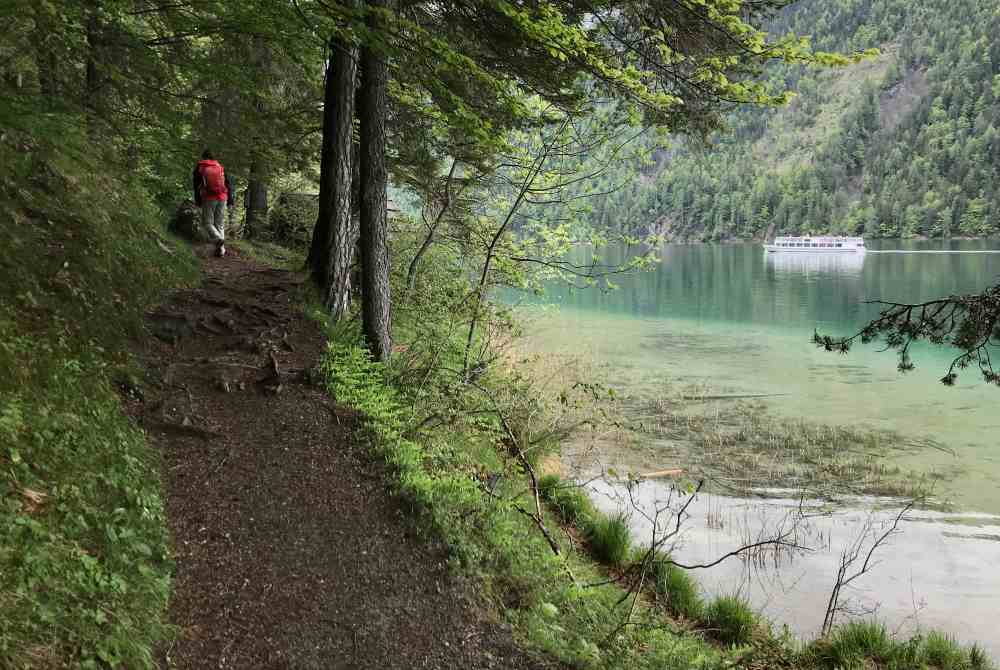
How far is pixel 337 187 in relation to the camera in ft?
29.1

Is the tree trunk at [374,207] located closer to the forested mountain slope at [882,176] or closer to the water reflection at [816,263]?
the water reflection at [816,263]

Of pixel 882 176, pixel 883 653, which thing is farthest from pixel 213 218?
pixel 882 176

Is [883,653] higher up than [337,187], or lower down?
lower down

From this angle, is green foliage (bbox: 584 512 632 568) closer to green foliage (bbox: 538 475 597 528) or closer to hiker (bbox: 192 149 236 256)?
green foliage (bbox: 538 475 597 528)

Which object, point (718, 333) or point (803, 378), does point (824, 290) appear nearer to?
point (718, 333)

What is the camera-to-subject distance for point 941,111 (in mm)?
145500

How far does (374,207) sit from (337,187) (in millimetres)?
1335

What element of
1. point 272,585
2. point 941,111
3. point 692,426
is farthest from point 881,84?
point 272,585

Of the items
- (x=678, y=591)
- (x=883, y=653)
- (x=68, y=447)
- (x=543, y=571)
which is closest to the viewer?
(x=68, y=447)

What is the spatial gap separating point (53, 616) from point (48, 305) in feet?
10.6

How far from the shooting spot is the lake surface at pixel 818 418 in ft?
27.5

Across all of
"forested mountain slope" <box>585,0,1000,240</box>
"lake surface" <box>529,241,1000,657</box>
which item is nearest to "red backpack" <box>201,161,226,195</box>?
"lake surface" <box>529,241,1000,657</box>

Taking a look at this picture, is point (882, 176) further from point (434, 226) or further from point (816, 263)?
point (434, 226)

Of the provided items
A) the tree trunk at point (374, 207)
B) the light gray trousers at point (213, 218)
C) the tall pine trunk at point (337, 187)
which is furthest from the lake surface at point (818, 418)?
the light gray trousers at point (213, 218)
